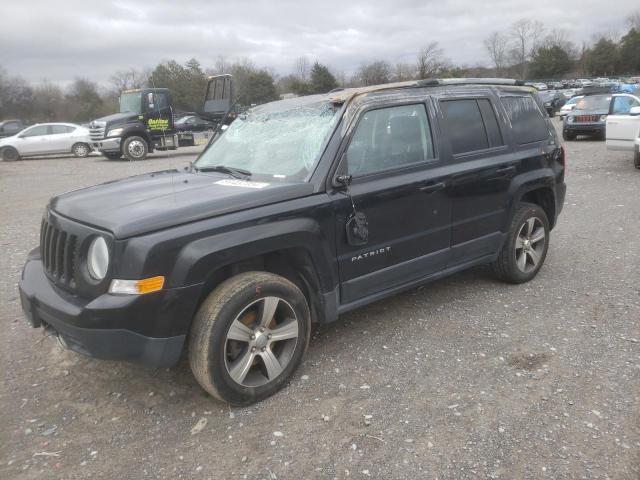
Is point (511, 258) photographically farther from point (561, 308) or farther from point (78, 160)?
point (78, 160)

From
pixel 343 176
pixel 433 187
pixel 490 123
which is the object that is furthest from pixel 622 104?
pixel 343 176

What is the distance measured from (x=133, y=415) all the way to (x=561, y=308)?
3.44m

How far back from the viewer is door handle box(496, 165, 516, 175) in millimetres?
4293

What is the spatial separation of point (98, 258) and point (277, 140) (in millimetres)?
1582

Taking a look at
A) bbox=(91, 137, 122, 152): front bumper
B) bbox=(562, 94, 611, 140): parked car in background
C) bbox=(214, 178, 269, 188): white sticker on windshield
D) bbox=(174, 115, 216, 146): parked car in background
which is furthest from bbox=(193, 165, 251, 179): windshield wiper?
bbox=(174, 115, 216, 146): parked car in background

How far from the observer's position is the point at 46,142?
66.9 feet

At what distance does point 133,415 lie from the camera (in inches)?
120

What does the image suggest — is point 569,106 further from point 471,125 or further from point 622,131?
point 471,125

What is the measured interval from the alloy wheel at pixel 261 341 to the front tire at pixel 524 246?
237 centimetres

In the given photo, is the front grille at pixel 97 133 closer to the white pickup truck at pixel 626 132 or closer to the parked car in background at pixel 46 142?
the parked car in background at pixel 46 142

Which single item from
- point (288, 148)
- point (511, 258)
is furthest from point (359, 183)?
point (511, 258)

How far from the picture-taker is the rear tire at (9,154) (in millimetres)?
20078

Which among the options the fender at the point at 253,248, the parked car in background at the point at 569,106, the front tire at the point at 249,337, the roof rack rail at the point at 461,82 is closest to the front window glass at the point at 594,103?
the parked car in background at the point at 569,106

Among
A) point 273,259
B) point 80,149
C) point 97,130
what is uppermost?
point 97,130
